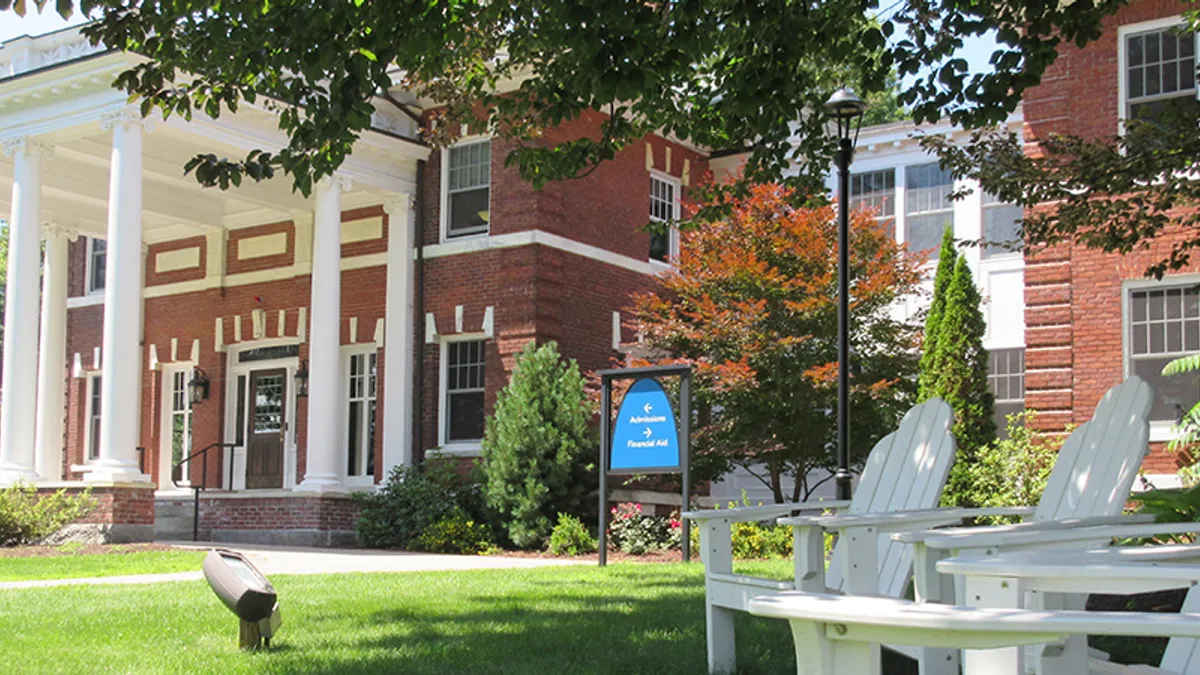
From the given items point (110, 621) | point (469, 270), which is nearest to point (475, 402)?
point (469, 270)

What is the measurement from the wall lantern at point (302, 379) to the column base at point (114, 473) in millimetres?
5030

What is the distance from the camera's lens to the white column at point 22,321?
17359mm

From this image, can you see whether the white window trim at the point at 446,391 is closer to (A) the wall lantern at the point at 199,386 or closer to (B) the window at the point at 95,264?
(A) the wall lantern at the point at 199,386

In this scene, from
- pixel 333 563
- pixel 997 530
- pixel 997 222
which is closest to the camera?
pixel 997 530

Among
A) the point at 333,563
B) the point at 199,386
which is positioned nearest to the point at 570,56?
the point at 333,563

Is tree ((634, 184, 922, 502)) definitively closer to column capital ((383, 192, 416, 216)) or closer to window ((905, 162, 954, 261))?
window ((905, 162, 954, 261))

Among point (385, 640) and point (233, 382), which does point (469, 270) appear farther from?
point (385, 640)

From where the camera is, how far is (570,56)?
8.34 metres

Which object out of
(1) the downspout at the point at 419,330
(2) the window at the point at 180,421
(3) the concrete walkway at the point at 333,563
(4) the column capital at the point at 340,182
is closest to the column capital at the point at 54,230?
(2) the window at the point at 180,421

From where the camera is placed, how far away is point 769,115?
7.83 meters

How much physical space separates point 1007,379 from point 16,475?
47.2 ft

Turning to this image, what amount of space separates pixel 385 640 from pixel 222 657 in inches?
34.8

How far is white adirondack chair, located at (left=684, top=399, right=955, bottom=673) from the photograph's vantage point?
17.2 feet

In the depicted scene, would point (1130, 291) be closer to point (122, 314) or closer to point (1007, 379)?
point (1007, 379)
